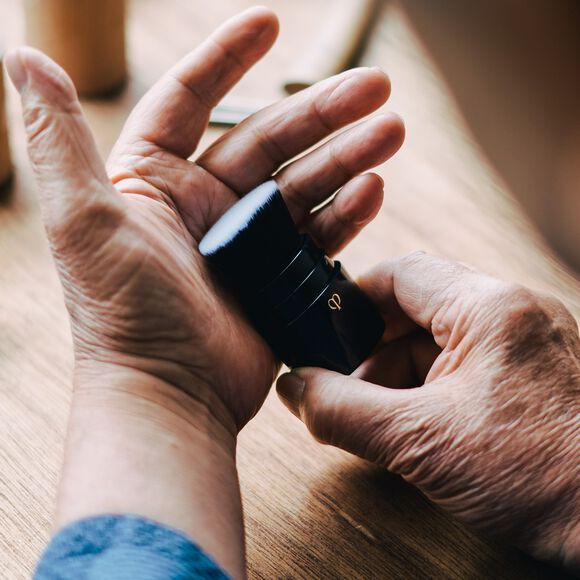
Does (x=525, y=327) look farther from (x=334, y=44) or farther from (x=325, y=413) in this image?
(x=334, y=44)

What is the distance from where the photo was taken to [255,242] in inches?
19.8

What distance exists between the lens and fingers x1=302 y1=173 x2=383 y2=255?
1.98 feet

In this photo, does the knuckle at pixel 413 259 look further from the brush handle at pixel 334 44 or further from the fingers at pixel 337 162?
the brush handle at pixel 334 44

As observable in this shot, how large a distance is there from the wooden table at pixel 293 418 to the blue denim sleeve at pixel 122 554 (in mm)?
97

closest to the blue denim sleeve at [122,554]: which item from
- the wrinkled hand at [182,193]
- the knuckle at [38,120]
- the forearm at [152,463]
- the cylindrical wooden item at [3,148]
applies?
the forearm at [152,463]

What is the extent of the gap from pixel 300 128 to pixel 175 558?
39cm

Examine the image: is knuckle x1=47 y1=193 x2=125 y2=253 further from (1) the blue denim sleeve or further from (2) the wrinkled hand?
(1) the blue denim sleeve

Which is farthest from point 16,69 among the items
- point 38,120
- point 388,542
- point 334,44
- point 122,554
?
point 334,44

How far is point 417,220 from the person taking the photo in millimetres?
783

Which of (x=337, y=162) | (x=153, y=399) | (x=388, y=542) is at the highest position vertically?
(x=337, y=162)

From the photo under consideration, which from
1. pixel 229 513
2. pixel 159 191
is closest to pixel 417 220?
pixel 159 191

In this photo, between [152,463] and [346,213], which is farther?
[346,213]

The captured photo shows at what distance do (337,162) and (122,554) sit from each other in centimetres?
38

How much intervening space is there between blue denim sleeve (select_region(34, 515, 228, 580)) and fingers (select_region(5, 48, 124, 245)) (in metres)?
0.18
